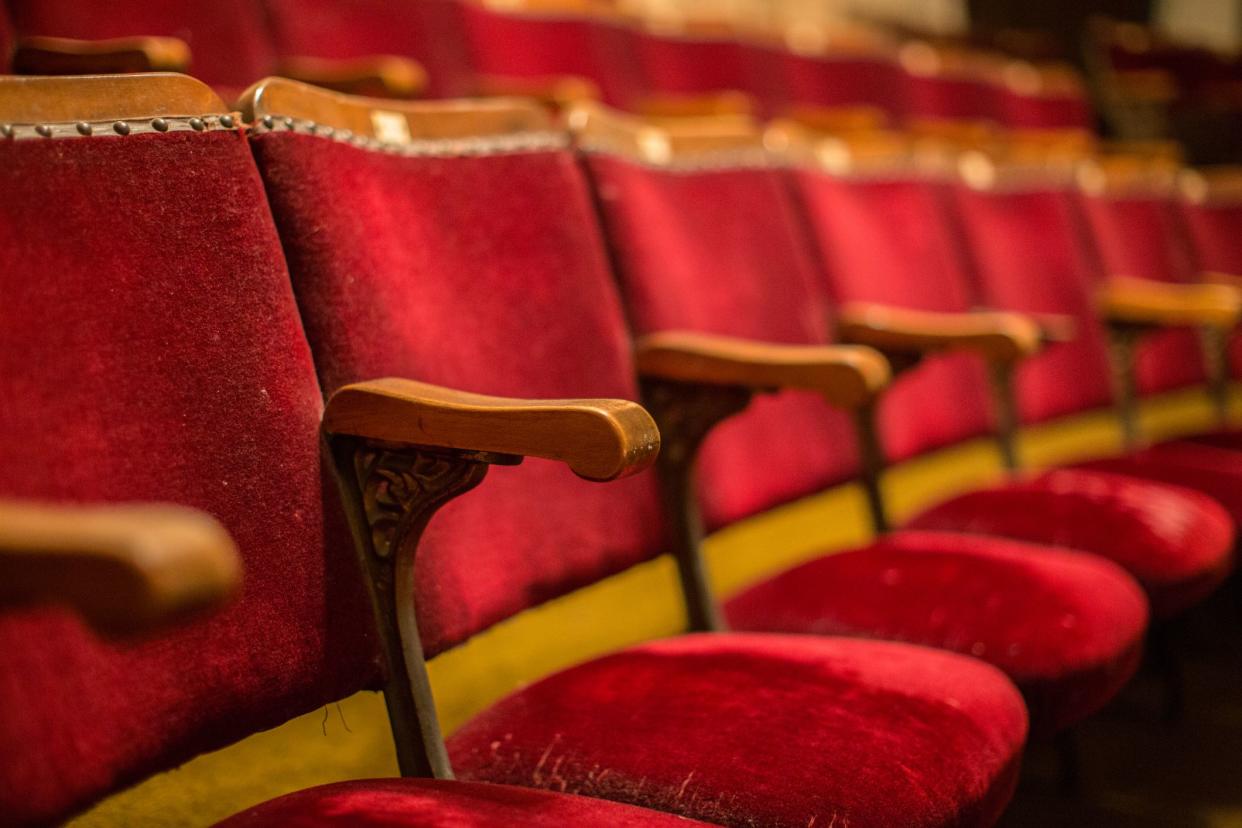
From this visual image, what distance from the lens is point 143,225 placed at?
0.30 metres

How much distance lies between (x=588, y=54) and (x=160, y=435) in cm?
111

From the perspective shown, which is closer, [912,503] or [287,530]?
[287,530]

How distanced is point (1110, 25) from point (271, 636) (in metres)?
2.84

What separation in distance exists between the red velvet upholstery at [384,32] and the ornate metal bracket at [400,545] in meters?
0.65

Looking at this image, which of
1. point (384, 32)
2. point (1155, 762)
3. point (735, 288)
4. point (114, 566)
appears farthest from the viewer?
point (384, 32)

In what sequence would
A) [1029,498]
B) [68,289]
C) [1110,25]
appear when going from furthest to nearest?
[1110,25] < [1029,498] < [68,289]

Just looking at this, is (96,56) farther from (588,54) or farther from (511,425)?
(588,54)

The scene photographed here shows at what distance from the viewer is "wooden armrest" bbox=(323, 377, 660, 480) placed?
0.29 meters

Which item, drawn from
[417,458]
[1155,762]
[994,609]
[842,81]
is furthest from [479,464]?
[842,81]

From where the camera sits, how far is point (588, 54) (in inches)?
51.4

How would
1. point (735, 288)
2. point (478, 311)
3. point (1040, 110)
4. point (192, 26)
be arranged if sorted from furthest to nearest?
1. point (1040, 110)
2. point (192, 26)
3. point (735, 288)
4. point (478, 311)

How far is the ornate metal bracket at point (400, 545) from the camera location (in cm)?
32

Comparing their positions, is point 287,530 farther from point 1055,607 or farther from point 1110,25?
point 1110,25

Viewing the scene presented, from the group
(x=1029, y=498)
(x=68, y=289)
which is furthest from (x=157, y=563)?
(x=1029, y=498)
